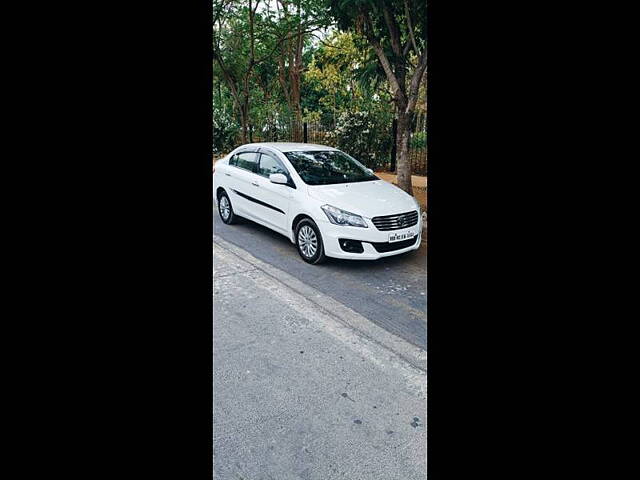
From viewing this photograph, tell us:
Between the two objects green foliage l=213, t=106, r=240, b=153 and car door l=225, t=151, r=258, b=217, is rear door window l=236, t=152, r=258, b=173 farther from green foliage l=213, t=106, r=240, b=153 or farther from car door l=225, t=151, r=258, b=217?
green foliage l=213, t=106, r=240, b=153

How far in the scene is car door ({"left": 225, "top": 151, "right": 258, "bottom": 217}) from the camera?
7840mm

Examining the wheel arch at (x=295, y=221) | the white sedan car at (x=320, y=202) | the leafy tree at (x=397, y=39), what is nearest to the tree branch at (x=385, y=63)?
the leafy tree at (x=397, y=39)

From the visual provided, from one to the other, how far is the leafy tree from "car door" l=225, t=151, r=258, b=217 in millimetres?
3187

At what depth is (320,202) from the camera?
21.4 feet

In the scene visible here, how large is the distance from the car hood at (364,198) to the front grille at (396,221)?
52 mm

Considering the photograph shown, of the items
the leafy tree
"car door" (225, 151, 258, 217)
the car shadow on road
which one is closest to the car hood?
the car shadow on road

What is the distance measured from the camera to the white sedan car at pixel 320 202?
20.7 ft
